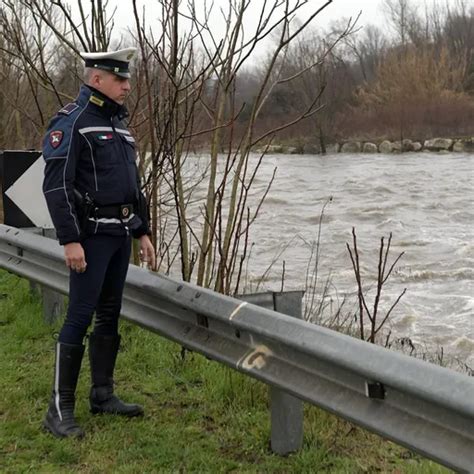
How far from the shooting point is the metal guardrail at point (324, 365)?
2.29 metres

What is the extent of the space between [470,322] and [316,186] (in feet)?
49.2

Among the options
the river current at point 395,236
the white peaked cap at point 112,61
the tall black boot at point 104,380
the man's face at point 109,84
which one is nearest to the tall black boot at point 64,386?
the tall black boot at point 104,380

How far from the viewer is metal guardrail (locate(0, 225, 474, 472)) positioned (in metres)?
2.29

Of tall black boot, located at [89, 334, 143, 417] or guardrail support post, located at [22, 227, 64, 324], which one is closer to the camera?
tall black boot, located at [89, 334, 143, 417]

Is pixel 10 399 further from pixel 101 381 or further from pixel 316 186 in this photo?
pixel 316 186

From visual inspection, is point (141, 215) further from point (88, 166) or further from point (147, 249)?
point (88, 166)

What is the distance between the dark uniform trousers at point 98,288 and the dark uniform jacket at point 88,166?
0.08 metres

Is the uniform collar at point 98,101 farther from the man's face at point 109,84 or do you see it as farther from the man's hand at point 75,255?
the man's hand at point 75,255

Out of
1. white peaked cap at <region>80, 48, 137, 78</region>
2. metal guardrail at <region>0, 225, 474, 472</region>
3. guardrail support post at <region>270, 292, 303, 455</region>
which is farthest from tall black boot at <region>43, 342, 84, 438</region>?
white peaked cap at <region>80, 48, 137, 78</region>

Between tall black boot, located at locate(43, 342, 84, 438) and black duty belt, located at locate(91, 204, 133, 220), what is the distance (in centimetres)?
65

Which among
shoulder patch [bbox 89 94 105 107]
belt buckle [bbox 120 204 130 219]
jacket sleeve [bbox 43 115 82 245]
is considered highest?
shoulder patch [bbox 89 94 105 107]

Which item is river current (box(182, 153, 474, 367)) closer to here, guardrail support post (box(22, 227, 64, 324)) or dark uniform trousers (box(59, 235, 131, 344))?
guardrail support post (box(22, 227, 64, 324))

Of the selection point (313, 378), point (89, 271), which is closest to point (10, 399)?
point (89, 271)

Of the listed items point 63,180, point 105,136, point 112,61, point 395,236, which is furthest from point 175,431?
point 395,236
